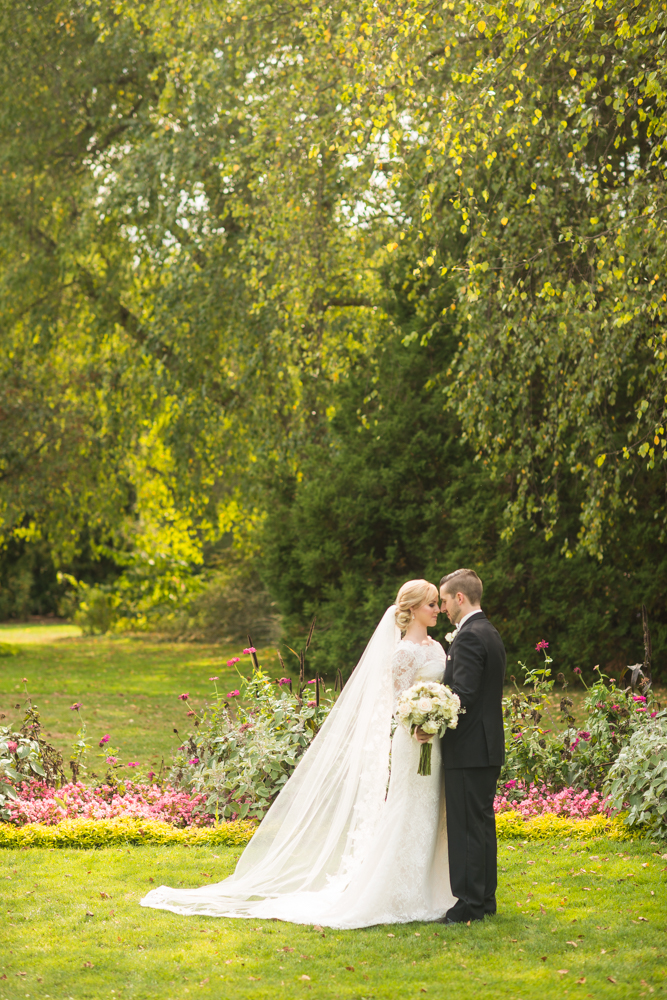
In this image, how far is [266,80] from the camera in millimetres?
12289

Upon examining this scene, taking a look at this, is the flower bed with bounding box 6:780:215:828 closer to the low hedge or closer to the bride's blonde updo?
the low hedge

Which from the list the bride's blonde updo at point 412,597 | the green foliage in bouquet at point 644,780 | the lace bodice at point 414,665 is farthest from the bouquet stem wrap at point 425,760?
the green foliage in bouquet at point 644,780

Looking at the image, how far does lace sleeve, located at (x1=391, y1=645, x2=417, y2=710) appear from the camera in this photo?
4.94m

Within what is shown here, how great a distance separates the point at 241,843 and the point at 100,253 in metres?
11.7

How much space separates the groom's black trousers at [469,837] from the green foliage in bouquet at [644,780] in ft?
5.18

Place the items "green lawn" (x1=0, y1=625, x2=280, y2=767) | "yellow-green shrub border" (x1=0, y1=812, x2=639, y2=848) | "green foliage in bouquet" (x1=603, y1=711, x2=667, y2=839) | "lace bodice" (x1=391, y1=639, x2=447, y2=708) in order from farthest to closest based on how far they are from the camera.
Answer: "green lawn" (x1=0, y1=625, x2=280, y2=767), "yellow-green shrub border" (x1=0, y1=812, x2=639, y2=848), "green foliage in bouquet" (x1=603, y1=711, x2=667, y2=839), "lace bodice" (x1=391, y1=639, x2=447, y2=708)

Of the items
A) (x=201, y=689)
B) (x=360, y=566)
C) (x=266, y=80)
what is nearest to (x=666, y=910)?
(x=360, y=566)

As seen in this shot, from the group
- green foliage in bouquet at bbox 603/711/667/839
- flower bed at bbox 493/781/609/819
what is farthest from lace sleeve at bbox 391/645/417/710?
flower bed at bbox 493/781/609/819

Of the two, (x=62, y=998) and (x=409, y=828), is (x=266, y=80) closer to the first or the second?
(x=409, y=828)

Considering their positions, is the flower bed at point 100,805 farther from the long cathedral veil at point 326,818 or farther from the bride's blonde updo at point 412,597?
the bride's blonde updo at point 412,597

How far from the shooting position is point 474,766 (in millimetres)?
4641

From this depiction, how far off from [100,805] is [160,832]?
0.70m

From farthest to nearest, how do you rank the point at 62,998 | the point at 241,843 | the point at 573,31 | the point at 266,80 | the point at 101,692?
the point at 101,692
the point at 266,80
the point at 573,31
the point at 241,843
the point at 62,998

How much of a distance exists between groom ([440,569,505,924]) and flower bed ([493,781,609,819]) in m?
1.84
